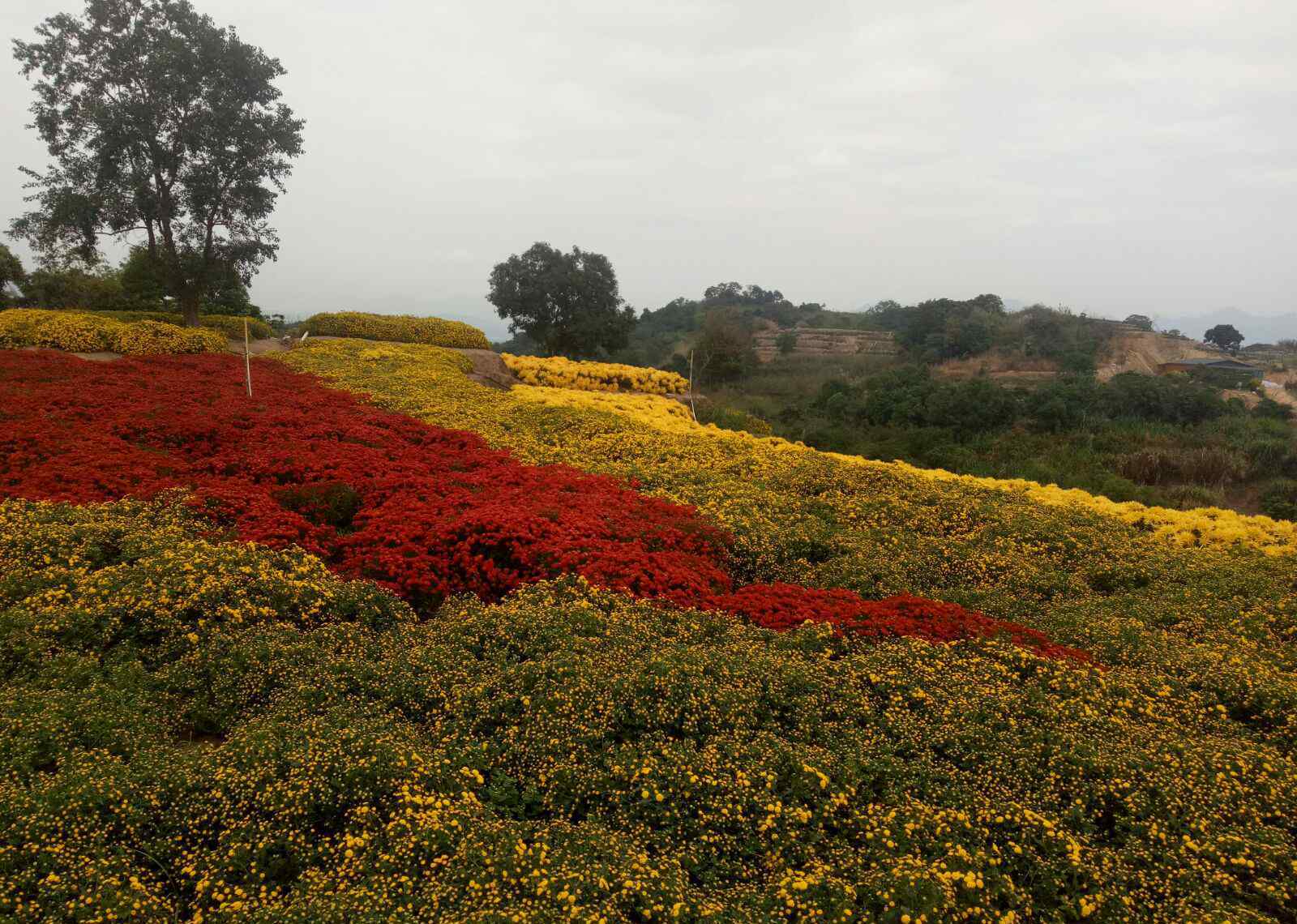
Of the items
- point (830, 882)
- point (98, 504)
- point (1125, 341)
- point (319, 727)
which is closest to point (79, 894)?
point (319, 727)

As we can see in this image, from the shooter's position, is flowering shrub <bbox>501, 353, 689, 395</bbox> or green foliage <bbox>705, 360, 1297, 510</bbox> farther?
flowering shrub <bbox>501, 353, 689, 395</bbox>

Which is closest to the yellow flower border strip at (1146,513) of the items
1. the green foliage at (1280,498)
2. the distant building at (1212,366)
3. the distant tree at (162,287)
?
the green foliage at (1280,498)

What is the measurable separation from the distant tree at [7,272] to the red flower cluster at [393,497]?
15832 mm

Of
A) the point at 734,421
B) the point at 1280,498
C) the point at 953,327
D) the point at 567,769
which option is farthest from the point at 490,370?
the point at 953,327

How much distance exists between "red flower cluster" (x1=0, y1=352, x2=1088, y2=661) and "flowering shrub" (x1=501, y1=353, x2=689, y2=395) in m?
8.68

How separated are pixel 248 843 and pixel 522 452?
7.84 m

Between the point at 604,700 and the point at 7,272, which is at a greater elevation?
the point at 7,272

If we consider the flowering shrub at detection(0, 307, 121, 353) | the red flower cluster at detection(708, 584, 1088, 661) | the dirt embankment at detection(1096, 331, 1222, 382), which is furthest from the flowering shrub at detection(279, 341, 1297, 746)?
the dirt embankment at detection(1096, 331, 1222, 382)

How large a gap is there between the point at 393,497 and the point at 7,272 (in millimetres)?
24144

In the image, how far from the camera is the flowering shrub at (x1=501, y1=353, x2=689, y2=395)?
63.6 feet

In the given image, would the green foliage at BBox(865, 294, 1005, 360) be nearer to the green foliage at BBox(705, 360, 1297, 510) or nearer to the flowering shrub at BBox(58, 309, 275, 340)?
the green foliage at BBox(705, 360, 1297, 510)

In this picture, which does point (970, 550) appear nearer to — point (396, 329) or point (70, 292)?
point (396, 329)

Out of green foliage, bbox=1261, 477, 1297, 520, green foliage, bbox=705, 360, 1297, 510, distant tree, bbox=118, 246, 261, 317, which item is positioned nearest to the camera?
green foliage, bbox=1261, 477, 1297, 520

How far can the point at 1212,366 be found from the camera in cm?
3284
